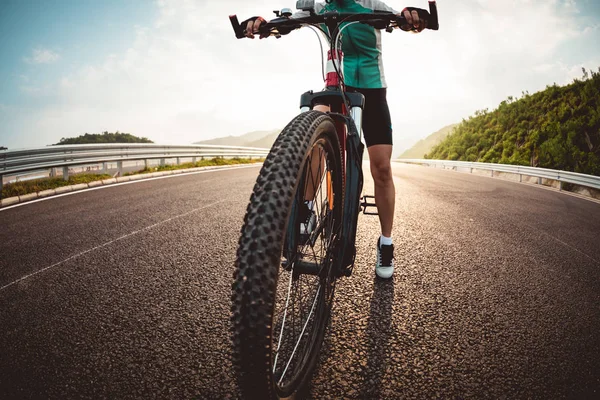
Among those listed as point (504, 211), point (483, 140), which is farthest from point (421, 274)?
point (483, 140)

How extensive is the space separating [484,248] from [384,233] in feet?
5.35

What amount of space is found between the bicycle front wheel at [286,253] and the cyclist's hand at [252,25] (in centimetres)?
94

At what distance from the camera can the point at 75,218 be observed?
4.30 metres

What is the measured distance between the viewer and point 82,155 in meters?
8.13

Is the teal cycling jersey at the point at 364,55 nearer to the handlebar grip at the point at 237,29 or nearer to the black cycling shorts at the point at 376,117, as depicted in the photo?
the black cycling shorts at the point at 376,117

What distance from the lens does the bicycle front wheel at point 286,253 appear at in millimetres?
842

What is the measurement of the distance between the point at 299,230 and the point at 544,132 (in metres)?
23.3

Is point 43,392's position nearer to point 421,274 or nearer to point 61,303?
point 61,303

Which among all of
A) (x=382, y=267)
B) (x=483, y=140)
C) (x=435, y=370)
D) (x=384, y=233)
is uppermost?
(x=483, y=140)

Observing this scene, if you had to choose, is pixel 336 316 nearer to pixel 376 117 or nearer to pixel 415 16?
pixel 376 117

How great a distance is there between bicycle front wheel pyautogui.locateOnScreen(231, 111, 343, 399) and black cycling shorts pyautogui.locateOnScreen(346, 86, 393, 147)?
0.66 m

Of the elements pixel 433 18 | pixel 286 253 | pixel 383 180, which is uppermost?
pixel 433 18

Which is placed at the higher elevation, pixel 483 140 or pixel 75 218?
pixel 483 140

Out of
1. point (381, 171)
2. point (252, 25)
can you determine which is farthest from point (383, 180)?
point (252, 25)
